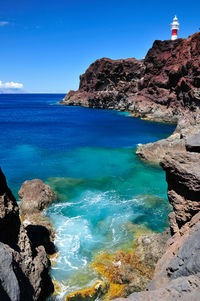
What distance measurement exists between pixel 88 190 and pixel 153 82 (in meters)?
71.9

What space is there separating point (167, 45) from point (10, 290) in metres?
95.0

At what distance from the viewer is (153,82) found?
282 ft

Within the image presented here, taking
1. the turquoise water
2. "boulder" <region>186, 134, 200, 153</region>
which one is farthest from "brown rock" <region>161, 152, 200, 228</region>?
the turquoise water

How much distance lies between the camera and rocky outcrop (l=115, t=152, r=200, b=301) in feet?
18.6

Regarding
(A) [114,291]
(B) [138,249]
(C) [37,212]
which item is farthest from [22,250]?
(C) [37,212]

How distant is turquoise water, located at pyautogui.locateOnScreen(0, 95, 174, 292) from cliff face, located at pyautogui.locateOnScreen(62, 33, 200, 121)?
2925 cm

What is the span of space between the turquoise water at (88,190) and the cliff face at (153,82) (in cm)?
2925

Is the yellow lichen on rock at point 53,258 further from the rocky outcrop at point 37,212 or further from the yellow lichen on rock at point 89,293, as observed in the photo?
the yellow lichen on rock at point 89,293

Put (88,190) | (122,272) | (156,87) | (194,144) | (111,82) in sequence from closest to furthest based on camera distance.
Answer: (194,144), (122,272), (88,190), (156,87), (111,82)

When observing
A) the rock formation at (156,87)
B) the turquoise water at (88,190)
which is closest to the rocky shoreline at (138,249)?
the turquoise water at (88,190)

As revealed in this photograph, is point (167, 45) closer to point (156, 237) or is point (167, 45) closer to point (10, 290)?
point (156, 237)

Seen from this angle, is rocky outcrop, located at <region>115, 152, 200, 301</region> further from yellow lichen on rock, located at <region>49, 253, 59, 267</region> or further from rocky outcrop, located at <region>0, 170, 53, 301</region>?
yellow lichen on rock, located at <region>49, 253, 59, 267</region>

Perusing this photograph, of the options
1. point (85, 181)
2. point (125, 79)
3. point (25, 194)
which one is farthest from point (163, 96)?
point (25, 194)

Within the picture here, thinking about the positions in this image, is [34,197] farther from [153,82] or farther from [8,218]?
[153,82]
